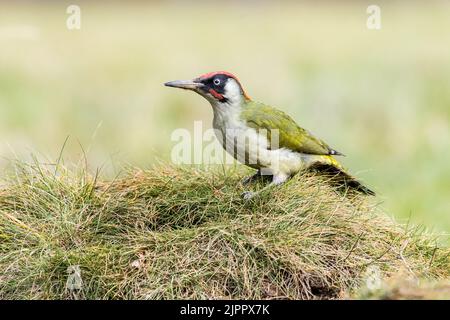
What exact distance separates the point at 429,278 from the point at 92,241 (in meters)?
1.90

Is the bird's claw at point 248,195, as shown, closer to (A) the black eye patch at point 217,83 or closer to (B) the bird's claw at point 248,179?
(B) the bird's claw at point 248,179

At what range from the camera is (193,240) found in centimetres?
538

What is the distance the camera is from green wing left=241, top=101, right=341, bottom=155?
6211mm

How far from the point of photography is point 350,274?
5.33 metres

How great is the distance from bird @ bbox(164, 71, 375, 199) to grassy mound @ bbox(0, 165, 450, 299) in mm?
160

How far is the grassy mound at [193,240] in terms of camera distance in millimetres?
5188

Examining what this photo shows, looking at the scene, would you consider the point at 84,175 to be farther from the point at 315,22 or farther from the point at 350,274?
the point at 315,22

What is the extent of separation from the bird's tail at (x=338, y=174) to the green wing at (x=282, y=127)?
0.07 m

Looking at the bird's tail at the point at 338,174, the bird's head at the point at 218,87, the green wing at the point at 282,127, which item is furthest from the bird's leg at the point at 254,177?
the bird's head at the point at 218,87

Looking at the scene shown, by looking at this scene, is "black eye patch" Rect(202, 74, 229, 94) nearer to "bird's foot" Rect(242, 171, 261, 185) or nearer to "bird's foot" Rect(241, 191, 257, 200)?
"bird's foot" Rect(242, 171, 261, 185)

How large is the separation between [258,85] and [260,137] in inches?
300

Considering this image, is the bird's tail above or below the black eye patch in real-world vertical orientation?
below

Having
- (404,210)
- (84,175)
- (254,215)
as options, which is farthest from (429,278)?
(404,210)

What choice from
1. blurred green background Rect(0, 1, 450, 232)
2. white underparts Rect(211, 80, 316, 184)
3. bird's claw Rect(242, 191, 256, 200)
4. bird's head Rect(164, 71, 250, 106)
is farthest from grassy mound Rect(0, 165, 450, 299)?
blurred green background Rect(0, 1, 450, 232)
